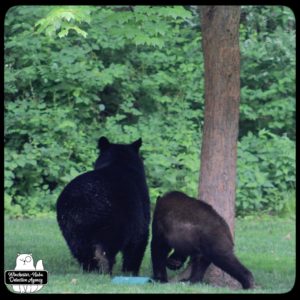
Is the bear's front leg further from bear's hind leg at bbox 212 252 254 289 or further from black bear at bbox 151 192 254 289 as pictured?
bear's hind leg at bbox 212 252 254 289

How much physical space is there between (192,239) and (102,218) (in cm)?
104

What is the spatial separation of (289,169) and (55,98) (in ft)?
15.3

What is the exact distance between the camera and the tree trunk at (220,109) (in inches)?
349

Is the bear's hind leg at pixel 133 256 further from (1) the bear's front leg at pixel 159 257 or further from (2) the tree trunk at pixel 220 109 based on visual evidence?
(2) the tree trunk at pixel 220 109

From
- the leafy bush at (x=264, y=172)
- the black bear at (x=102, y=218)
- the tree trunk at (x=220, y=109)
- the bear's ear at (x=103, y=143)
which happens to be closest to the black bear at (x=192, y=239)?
the black bear at (x=102, y=218)

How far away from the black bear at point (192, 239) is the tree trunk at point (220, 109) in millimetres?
475

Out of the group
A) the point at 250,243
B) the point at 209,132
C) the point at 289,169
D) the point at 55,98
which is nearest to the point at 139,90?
the point at 55,98

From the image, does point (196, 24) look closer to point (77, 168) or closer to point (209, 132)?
point (77, 168)

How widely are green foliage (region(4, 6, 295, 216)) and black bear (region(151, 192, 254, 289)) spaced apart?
6308mm

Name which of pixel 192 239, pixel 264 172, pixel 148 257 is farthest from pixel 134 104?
pixel 192 239

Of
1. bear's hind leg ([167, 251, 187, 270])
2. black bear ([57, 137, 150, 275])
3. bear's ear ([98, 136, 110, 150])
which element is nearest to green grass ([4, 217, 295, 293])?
black bear ([57, 137, 150, 275])

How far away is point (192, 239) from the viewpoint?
832 cm

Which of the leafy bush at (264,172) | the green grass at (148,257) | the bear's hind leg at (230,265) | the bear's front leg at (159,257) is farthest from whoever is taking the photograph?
the leafy bush at (264,172)

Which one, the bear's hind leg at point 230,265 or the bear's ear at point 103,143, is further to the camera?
the bear's ear at point 103,143
